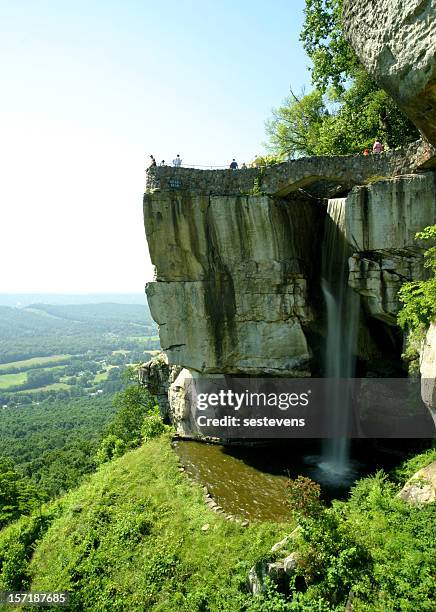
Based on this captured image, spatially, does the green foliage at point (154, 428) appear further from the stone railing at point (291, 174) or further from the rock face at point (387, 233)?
the rock face at point (387, 233)

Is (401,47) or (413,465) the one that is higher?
(401,47)

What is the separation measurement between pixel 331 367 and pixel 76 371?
174039 millimetres

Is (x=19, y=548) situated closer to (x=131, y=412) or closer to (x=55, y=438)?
(x=131, y=412)

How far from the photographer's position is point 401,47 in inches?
375

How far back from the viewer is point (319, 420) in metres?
19.2

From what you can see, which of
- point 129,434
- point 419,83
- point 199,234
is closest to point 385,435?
point 199,234

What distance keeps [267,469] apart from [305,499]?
6.95 meters

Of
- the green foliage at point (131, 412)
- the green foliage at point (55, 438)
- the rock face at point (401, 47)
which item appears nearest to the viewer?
the rock face at point (401, 47)

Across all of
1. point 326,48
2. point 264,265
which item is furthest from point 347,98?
point 264,265

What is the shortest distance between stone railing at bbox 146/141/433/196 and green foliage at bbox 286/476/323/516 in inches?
425

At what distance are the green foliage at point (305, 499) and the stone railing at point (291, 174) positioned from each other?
10.8 meters

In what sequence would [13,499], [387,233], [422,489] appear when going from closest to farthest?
[422,489], [387,233], [13,499]

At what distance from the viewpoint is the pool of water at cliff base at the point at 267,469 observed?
46.2ft

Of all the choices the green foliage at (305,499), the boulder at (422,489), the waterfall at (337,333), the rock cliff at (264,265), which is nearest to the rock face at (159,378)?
the rock cliff at (264,265)
